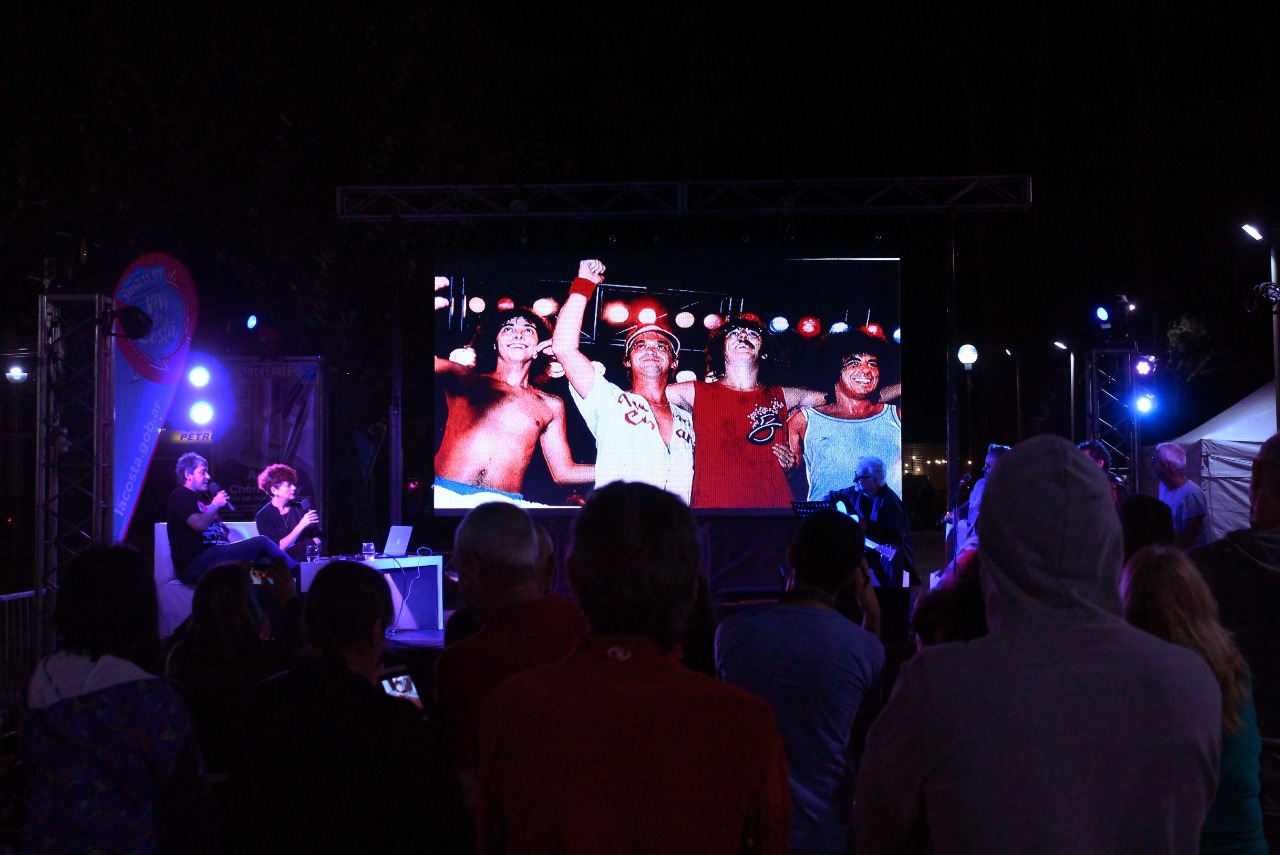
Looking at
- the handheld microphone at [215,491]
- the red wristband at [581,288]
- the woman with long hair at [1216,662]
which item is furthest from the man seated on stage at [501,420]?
the woman with long hair at [1216,662]

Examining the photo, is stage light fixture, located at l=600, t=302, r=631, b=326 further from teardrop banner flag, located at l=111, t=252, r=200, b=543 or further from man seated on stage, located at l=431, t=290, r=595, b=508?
teardrop banner flag, located at l=111, t=252, r=200, b=543

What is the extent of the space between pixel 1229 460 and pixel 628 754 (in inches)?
572

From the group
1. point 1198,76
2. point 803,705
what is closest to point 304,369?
point 803,705

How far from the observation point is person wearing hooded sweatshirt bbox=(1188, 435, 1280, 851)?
2.77 m

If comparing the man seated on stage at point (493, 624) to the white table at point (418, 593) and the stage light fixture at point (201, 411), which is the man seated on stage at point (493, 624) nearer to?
the white table at point (418, 593)

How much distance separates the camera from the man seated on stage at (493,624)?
216 cm

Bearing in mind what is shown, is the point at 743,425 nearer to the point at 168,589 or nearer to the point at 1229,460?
the point at 168,589

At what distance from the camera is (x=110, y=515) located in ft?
24.3

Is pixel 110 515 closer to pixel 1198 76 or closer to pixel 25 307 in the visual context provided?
pixel 25 307

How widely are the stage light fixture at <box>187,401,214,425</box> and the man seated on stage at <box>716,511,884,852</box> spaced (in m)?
9.32

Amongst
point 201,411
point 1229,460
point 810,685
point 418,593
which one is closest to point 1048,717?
point 810,685

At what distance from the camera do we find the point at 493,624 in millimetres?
2248

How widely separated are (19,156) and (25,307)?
249 centimetres

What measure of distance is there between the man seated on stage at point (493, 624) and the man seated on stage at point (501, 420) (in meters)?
7.99
